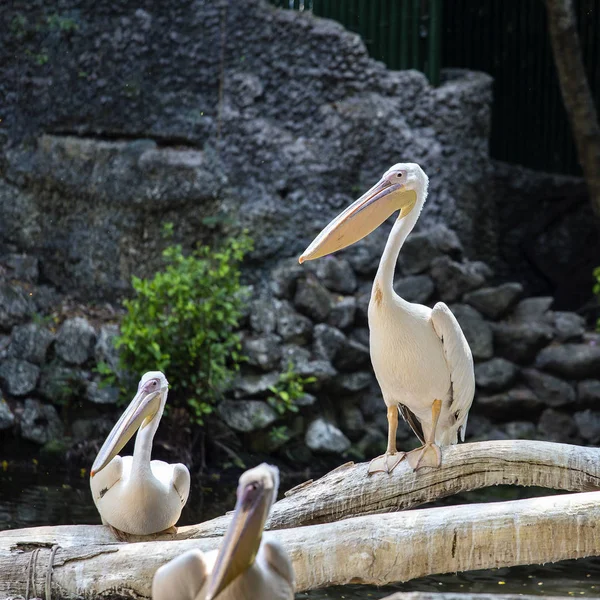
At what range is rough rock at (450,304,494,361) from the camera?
25.5 ft

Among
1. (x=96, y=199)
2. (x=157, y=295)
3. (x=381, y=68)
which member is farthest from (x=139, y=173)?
(x=381, y=68)

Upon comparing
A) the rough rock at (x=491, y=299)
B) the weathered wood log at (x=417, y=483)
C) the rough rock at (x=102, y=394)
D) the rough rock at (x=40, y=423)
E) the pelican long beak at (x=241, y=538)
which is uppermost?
the pelican long beak at (x=241, y=538)

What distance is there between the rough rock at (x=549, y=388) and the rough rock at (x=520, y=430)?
0.28 m

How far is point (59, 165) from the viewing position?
27.2ft

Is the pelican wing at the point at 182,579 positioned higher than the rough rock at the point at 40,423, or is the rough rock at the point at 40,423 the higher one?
the pelican wing at the point at 182,579

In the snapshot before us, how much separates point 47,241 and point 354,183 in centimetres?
299

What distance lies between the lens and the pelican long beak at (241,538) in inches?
90.4

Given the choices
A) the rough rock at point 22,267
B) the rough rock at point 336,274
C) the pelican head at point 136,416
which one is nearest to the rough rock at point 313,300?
the rough rock at point 336,274

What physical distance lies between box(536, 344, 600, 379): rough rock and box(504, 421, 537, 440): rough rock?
57 cm

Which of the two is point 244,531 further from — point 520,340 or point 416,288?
point 520,340

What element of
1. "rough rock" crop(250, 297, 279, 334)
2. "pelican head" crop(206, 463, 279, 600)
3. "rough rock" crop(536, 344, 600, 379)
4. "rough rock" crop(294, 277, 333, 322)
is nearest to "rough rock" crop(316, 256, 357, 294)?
"rough rock" crop(294, 277, 333, 322)

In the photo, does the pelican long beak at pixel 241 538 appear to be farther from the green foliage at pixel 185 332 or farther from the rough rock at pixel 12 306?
the rough rock at pixel 12 306

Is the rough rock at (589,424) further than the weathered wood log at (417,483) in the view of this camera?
Yes

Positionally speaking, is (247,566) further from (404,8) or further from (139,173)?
(404,8)
